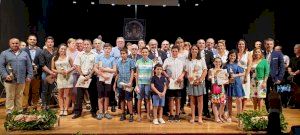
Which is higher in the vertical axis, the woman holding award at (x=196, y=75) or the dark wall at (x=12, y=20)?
the dark wall at (x=12, y=20)

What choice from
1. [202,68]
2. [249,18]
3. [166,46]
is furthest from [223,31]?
[202,68]

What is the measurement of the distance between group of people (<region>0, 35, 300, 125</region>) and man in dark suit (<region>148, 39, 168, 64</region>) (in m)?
0.02

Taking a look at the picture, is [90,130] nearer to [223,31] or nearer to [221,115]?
[221,115]

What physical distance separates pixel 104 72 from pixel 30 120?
164cm

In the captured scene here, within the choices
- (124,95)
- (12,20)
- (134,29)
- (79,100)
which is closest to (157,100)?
(124,95)

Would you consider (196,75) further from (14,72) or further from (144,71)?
(14,72)

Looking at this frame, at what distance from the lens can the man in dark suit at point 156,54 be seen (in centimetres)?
778

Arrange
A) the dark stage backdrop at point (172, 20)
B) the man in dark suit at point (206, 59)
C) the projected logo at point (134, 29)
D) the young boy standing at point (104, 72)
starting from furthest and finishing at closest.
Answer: the projected logo at point (134, 29)
the dark stage backdrop at point (172, 20)
the man in dark suit at point (206, 59)
the young boy standing at point (104, 72)

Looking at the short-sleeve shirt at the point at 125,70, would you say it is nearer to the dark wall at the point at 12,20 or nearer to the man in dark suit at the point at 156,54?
the man in dark suit at the point at 156,54

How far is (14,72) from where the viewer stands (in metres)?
7.45

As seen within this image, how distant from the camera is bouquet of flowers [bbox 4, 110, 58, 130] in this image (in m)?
6.61

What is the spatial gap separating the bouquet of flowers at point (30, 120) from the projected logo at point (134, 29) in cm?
832

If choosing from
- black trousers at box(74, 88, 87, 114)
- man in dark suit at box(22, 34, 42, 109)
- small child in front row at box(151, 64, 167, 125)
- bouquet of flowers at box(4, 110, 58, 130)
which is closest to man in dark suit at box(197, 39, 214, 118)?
small child in front row at box(151, 64, 167, 125)

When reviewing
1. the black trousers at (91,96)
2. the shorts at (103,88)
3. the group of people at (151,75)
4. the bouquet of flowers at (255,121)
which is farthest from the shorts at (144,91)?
the bouquet of flowers at (255,121)
